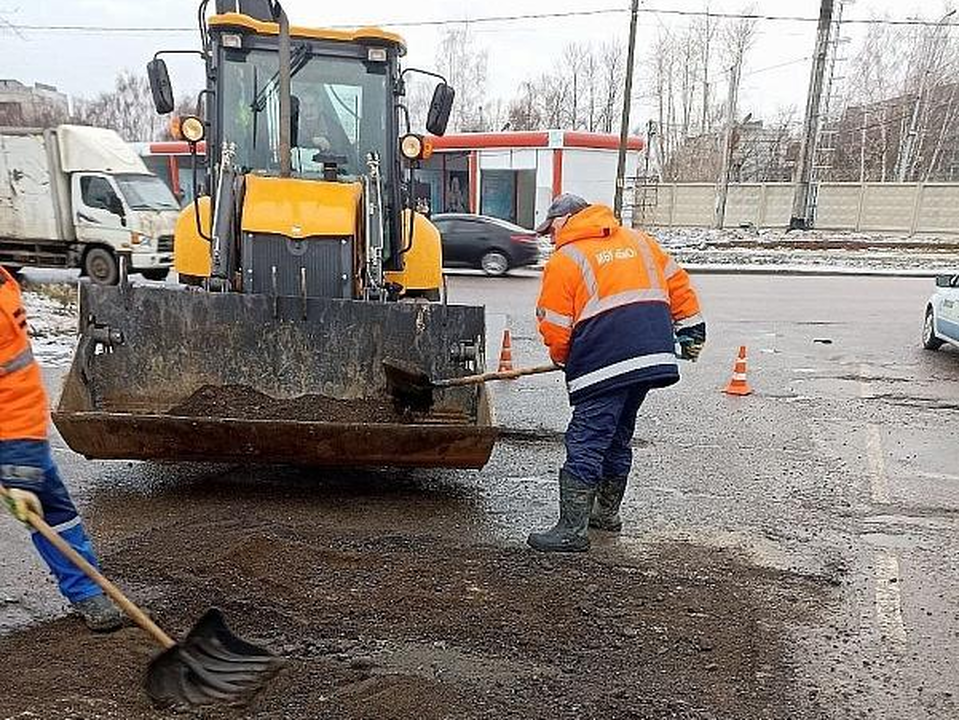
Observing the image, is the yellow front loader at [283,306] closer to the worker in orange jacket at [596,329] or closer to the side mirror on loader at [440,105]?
the side mirror on loader at [440,105]

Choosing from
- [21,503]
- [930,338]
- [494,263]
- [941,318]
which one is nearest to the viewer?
[21,503]

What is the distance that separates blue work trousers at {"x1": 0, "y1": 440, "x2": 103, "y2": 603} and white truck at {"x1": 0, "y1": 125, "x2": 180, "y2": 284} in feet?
39.5

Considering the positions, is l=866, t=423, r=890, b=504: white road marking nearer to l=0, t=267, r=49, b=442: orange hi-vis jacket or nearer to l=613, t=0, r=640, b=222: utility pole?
l=0, t=267, r=49, b=442: orange hi-vis jacket

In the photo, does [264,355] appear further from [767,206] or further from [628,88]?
[767,206]

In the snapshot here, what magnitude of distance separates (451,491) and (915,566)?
7.89ft

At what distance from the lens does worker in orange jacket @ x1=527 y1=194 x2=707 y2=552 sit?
4.10 m

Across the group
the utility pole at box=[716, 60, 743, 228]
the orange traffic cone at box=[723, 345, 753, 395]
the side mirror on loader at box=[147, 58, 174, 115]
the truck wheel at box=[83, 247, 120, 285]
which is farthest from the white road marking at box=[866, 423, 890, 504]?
the utility pole at box=[716, 60, 743, 228]

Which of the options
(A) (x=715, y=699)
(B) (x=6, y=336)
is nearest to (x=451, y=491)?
(A) (x=715, y=699)

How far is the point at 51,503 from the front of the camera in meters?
3.41

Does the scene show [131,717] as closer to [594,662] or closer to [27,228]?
[594,662]

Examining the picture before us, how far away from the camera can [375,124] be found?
248 inches

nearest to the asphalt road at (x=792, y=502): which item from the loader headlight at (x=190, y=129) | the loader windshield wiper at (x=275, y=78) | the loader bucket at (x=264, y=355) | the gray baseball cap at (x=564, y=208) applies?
the loader bucket at (x=264, y=355)

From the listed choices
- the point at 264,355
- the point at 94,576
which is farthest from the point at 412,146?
the point at 94,576

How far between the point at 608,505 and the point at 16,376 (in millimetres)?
2841
